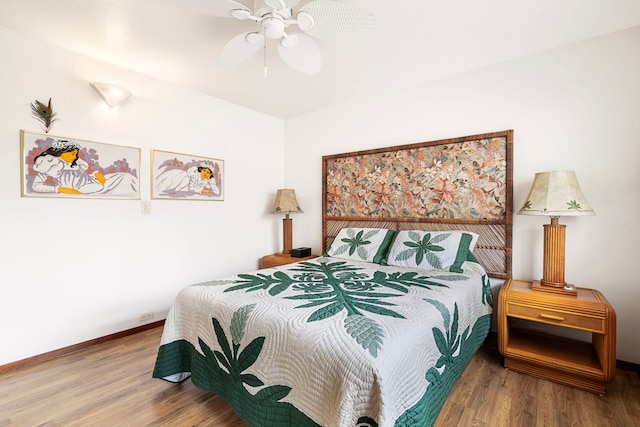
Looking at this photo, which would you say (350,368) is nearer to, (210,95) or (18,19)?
(18,19)

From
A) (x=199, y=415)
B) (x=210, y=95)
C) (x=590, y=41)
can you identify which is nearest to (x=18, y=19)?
A: (x=210, y=95)

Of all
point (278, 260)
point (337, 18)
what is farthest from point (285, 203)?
point (337, 18)

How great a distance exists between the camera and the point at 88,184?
7.99 feet

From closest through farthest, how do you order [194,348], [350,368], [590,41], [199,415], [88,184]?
[350,368], [199,415], [194,348], [590,41], [88,184]

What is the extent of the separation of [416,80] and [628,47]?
1.46 meters

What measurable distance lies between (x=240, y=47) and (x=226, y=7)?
34 centimetres

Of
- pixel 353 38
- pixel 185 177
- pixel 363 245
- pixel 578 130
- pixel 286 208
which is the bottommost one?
pixel 363 245

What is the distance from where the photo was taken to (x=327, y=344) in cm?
116

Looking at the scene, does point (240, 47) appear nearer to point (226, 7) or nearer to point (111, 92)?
point (226, 7)

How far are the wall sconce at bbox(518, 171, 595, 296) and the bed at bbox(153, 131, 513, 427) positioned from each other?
376 millimetres

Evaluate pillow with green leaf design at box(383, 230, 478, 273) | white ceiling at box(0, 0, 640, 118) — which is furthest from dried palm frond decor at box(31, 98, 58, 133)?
pillow with green leaf design at box(383, 230, 478, 273)

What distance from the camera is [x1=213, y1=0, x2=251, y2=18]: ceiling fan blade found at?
1439 mm

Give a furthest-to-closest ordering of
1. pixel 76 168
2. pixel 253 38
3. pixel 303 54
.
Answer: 1. pixel 76 168
2. pixel 303 54
3. pixel 253 38

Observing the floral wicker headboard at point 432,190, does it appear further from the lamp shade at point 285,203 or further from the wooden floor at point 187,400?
the wooden floor at point 187,400
